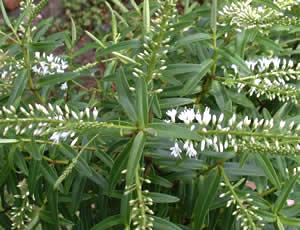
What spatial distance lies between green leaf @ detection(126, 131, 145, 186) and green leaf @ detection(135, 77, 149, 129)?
61 mm

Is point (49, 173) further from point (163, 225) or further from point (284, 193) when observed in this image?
point (284, 193)

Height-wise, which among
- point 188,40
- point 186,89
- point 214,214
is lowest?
point 214,214

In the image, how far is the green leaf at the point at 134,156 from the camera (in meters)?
1.50

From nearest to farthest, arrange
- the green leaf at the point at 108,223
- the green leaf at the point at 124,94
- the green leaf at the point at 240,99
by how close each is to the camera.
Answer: the green leaf at the point at 124,94 < the green leaf at the point at 108,223 < the green leaf at the point at 240,99

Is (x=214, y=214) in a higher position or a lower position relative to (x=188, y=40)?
lower

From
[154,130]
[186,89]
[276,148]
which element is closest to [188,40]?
[186,89]

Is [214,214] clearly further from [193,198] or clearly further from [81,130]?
[81,130]

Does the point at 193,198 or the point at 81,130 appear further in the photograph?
the point at 193,198

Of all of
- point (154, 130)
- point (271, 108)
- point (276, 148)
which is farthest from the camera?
point (271, 108)

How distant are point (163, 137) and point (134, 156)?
523mm

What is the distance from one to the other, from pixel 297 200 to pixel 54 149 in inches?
63.0

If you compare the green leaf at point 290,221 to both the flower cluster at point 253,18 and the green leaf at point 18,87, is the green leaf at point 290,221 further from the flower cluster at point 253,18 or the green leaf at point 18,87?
the green leaf at point 18,87

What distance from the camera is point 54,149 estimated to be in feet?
7.13

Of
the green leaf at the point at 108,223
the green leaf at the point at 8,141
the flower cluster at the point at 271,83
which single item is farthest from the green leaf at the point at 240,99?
the green leaf at the point at 8,141
